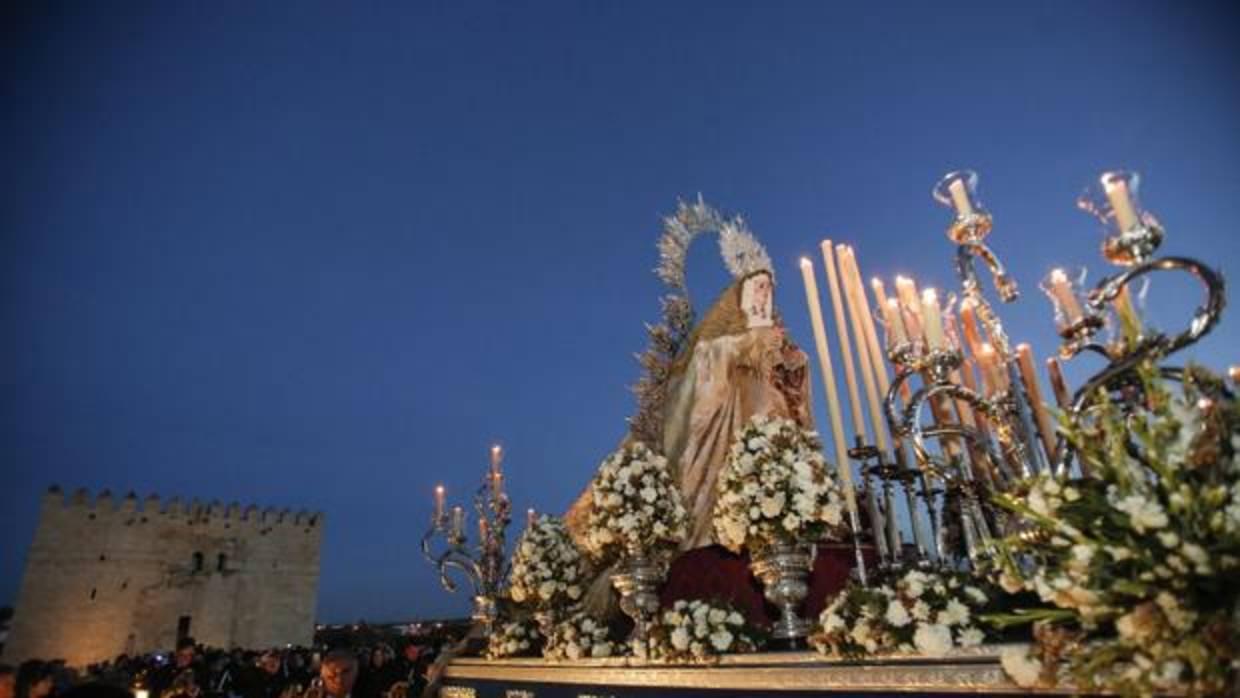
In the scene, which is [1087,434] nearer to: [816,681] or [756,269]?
[816,681]

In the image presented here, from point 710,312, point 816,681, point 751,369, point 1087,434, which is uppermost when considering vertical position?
point 710,312

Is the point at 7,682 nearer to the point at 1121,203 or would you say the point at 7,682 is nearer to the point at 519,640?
the point at 519,640

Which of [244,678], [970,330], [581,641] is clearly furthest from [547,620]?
[244,678]

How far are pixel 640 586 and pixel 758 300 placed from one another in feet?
11.1

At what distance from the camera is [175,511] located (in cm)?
3148

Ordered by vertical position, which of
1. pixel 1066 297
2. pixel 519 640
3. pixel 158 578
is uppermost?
pixel 158 578

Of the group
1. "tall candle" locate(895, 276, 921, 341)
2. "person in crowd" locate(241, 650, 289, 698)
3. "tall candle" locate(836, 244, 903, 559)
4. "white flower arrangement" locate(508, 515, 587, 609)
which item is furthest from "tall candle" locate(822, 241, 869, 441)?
"person in crowd" locate(241, 650, 289, 698)

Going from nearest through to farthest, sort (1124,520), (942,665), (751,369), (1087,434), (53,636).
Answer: (1124,520) → (1087,434) → (942,665) → (751,369) → (53,636)

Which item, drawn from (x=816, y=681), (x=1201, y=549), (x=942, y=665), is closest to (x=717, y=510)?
(x=816, y=681)

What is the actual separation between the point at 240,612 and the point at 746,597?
34716 mm

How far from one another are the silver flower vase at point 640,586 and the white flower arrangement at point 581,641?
0.75 ft

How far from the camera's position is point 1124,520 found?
204cm

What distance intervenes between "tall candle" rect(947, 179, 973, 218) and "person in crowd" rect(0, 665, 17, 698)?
613 centimetres

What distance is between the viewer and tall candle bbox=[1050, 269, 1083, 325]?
114 inches
